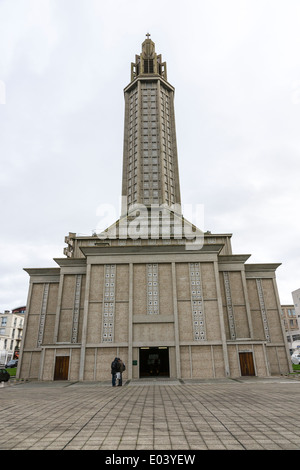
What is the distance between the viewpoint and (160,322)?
24609mm

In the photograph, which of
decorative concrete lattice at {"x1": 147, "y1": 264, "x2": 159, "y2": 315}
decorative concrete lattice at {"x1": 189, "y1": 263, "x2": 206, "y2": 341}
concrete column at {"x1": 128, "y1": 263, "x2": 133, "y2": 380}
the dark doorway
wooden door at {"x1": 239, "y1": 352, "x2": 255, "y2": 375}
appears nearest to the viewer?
concrete column at {"x1": 128, "y1": 263, "x2": 133, "y2": 380}

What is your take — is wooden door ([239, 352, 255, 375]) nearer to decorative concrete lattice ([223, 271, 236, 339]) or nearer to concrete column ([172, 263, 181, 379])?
decorative concrete lattice ([223, 271, 236, 339])

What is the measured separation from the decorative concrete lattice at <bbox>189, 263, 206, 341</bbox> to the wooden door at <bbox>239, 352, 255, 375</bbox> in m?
3.91

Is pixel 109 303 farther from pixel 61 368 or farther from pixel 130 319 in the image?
pixel 61 368

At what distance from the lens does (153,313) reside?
2500cm

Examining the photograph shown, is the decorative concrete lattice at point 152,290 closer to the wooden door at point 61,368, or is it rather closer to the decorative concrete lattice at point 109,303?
the decorative concrete lattice at point 109,303

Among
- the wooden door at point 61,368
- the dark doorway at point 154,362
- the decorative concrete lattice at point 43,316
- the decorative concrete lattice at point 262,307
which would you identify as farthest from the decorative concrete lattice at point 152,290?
the decorative concrete lattice at point 262,307

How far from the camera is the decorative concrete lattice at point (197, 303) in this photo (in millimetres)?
24312

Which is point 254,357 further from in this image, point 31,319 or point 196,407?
point 31,319

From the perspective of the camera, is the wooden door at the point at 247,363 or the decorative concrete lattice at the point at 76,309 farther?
the decorative concrete lattice at the point at 76,309

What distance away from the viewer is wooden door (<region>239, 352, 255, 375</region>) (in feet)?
78.4

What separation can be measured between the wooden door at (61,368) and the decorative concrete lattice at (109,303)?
383 centimetres

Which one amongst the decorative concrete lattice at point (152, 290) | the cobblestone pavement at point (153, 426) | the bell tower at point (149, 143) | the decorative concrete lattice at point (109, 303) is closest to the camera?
the cobblestone pavement at point (153, 426)

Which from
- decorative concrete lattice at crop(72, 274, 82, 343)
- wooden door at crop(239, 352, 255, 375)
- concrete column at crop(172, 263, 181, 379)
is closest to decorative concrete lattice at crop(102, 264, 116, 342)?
decorative concrete lattice at crop(72, 274, 82, 343)
